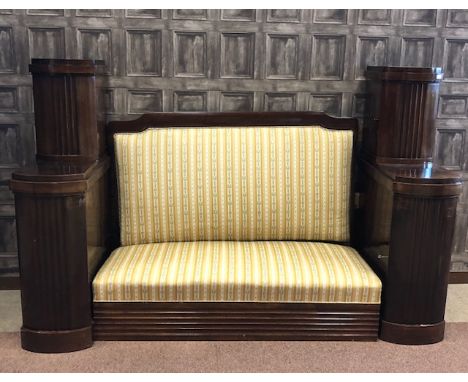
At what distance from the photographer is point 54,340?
1.88m

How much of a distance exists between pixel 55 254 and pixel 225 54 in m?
1.04

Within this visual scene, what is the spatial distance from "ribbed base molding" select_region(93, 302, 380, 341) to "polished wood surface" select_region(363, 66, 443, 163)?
0.61 m

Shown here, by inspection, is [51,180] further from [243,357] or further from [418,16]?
[418,16]

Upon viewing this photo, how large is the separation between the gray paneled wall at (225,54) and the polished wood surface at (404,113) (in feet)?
0.72

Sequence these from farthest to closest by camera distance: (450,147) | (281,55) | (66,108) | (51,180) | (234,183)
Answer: (450,147) → (281,55) → (234,183) → (66,108) → (51,180)

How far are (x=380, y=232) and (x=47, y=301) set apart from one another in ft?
3.88

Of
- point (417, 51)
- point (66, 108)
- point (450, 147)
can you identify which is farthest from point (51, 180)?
point (450, 147)

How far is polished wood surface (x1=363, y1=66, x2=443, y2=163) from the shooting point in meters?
2.13

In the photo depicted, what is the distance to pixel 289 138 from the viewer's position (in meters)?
2.25

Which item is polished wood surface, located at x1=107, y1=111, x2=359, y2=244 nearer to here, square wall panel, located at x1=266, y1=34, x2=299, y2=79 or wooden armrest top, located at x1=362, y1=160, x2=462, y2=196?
square wall panel, located at x1=266, y1=34, x2=299, y2=79

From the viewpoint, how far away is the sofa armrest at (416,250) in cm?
188

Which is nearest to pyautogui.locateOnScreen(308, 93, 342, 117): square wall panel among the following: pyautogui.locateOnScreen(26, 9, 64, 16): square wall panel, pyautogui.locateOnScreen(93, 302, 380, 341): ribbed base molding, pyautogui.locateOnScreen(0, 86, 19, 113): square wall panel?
pyautogui.locateOnScreen(93, 302, 380, 341): ribbed base molding
